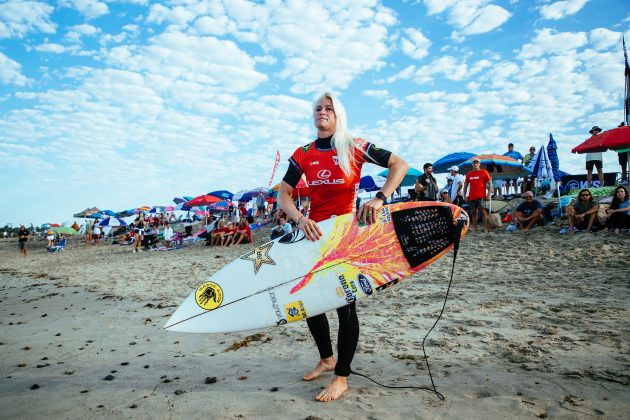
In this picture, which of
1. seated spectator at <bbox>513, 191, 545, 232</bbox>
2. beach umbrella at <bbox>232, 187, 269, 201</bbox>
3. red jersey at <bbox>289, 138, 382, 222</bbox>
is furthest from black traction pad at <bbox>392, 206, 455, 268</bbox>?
beach umbrella at <bbox>232, 187, 269, 201</bbox>

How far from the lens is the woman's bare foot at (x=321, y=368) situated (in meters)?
2.57

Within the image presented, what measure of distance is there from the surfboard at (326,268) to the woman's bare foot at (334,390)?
0.45 metres

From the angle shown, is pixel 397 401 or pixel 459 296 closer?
pixel 397 401

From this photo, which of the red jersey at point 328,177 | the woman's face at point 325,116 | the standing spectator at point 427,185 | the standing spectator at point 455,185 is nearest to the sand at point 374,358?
the red jersey at point 328,177

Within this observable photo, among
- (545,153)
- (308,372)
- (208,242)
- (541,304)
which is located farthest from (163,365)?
(208,242)

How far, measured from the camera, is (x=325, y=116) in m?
2.45

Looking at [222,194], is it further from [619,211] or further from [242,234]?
[619,211]

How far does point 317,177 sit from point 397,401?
58.9 inches

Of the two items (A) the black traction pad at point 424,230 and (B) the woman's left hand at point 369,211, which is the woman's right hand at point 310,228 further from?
(A) the black traction pad at point 424,230

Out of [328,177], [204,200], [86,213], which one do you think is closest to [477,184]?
[328,177]

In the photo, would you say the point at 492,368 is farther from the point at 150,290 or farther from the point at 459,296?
the point at 150,290

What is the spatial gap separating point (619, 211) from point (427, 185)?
4234 mm

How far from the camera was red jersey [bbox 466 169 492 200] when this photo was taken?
906cm

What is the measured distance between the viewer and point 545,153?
10016mm
